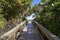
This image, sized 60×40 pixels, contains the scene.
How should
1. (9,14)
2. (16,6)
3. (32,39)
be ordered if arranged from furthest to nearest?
(16,6)
(9,14)
(32,39)

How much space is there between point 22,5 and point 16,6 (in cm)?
88

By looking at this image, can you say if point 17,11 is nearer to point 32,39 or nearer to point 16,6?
point 16,6

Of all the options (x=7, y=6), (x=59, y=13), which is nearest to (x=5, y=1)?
(x=7, y=6)

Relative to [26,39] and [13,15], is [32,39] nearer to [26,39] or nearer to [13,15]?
[26,39]

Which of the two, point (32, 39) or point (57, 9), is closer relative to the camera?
point (57, 9)

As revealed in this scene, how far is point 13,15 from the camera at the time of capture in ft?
61.1

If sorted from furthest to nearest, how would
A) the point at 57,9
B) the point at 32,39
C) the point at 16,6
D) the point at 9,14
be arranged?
the point at 16,6
the point at 9,14
the point at 32,39
the point at 57,9

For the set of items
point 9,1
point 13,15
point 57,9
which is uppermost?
point 57,9

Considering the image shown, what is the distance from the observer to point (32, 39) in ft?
31.1

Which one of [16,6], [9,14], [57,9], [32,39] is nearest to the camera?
[57,9]

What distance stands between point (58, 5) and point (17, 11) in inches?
534

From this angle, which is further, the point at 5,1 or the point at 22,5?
the point at 22,5

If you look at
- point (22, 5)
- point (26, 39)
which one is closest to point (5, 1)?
point (22, 5)

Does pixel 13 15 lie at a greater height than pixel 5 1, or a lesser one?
lesser
